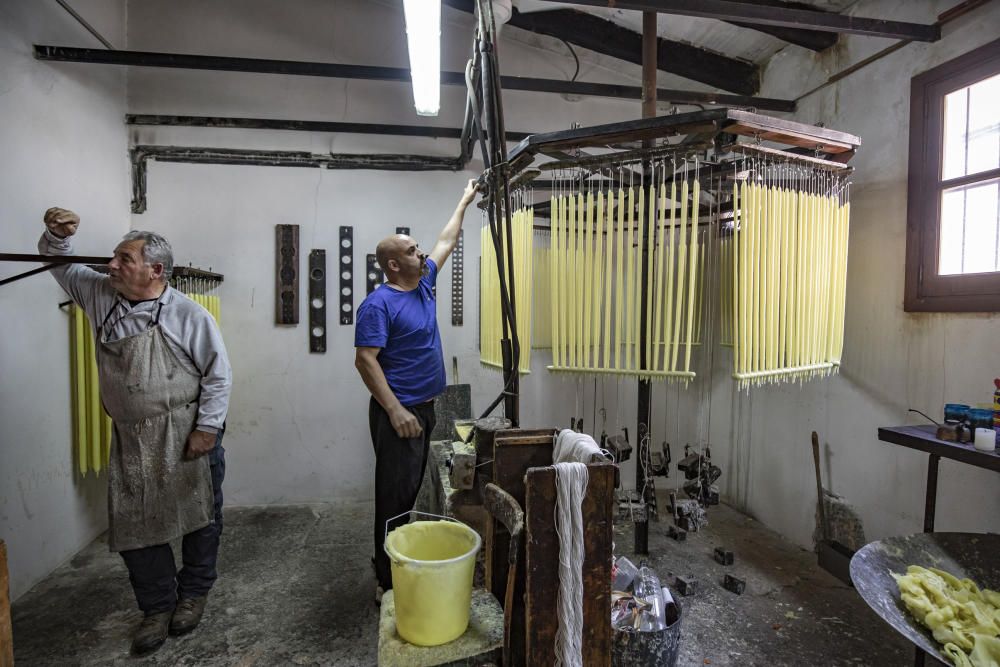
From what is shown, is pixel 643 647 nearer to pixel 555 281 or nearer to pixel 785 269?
pixel 555 281

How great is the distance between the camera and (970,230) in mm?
2076

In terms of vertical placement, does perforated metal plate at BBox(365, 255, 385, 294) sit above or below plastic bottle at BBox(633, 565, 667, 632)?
above

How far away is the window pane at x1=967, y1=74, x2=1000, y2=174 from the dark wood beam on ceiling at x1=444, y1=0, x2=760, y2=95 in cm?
148

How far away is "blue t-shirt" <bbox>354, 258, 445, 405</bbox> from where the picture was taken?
6.93 feet

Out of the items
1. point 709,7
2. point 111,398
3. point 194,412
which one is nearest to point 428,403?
point 194,412

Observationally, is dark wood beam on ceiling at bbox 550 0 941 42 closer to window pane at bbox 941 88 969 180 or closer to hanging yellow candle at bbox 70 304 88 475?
window pane at bbox 941 88 969 180

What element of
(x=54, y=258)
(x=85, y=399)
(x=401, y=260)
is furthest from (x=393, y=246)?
(x=85, y=399)

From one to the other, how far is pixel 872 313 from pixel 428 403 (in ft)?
7.65

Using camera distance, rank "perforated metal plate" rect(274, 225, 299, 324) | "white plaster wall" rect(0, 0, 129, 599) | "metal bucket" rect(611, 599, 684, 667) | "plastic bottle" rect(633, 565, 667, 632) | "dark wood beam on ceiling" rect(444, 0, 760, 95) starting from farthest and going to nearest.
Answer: "perforated metal plate" rect(274, 225, 299, 324) < "dark wood beam on ceiling" rect(444, 0, 760, 95) < "white plaster wall" rect(0, 0, 129, 599) < "plastic bottle" rect(633, 565, 667, 632) < "metal bucket" rect(611, 599, 684, 667)

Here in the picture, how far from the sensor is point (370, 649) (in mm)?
2023

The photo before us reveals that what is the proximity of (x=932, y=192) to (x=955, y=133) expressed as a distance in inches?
10.2

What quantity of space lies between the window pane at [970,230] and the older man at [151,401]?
3245mm

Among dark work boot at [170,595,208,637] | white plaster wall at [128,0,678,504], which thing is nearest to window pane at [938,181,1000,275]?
white plaster wall at [128,0,678,504]

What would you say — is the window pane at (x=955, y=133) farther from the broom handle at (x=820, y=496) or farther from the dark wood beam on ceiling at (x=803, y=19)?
the broom handle at (x=820, y=496)
